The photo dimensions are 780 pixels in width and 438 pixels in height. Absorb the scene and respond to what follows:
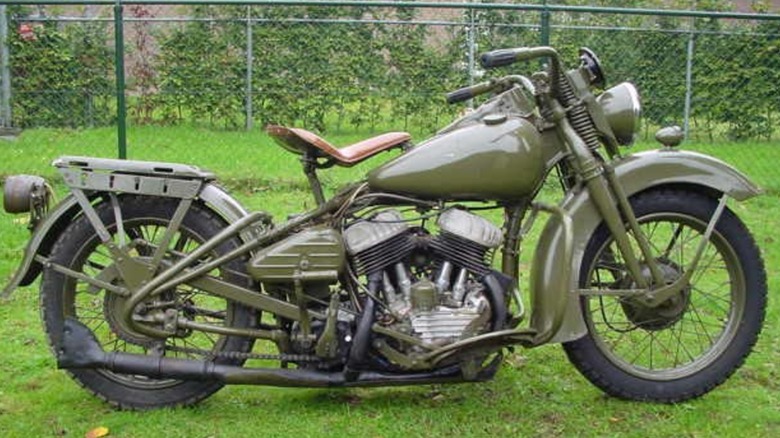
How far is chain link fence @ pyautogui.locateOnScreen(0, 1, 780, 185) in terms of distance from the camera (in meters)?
9.57

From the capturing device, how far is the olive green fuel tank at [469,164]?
3.58m

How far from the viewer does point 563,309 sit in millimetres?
3633

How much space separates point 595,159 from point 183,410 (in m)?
1.82

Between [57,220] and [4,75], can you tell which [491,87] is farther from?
[4,75]

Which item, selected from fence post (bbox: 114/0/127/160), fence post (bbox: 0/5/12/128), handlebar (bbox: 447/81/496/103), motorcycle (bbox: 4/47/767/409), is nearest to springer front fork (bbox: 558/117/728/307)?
motorcycle (bbox: 4/47/767/409)

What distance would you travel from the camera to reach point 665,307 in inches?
154

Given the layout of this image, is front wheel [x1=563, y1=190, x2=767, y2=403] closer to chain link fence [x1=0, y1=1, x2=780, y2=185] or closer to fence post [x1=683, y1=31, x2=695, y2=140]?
chain link fence [x1=0, y1=1, x2=780, y2=185]

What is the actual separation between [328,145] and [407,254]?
0.49 metres

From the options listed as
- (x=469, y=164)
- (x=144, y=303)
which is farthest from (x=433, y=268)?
(x=144, y=303)

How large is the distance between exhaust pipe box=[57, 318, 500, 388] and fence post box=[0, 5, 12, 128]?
640 cm

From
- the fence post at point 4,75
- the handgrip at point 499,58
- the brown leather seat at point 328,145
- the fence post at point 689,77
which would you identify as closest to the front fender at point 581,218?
the handgrip at point 499,58

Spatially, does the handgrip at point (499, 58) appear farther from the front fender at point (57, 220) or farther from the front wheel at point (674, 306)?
the front fender at point (57, 220)

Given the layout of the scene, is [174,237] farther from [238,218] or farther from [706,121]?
[706,121]

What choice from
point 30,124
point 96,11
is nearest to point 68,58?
point 30,124
